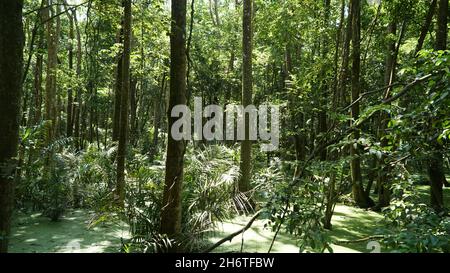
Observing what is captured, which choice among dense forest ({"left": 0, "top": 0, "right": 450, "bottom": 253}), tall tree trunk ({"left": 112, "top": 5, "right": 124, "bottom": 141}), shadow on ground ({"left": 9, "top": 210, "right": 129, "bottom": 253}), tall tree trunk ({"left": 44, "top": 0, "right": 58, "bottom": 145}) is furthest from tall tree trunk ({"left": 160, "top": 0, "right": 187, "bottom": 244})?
tall tree trunk ({"left": 44, "top": 0, "right": 58, "bottom": 145})

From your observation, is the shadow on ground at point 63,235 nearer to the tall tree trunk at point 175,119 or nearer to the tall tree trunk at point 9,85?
the tall tree trunk at point 175,119

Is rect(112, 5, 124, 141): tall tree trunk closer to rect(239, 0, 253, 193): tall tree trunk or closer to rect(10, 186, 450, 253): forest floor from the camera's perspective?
rect(239, 0, 253, 193): tall tree trunk

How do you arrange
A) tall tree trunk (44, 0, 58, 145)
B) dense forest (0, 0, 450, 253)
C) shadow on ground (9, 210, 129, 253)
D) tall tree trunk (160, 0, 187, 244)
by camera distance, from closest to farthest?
dense forest (0, 0, 450, 253), tall tree trunk (160, 0, 187, 244), shadow on ground (9, 210, 129, 253), tall tree trunk (44, 0, 58, 145)

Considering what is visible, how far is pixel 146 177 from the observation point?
5.73 meters

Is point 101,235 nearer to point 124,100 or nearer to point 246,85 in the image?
point 124,100

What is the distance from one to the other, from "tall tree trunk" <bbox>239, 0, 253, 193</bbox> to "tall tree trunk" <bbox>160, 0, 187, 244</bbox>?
360 cm

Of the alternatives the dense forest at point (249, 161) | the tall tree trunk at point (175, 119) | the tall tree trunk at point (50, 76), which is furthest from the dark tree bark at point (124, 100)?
the tall tree trunk at point (50, 76)

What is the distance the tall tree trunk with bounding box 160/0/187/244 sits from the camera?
14.5ft

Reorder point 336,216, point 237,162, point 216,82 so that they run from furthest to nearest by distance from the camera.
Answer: point 216,82
point 237,162
point 336,216

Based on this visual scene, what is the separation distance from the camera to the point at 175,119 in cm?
439
